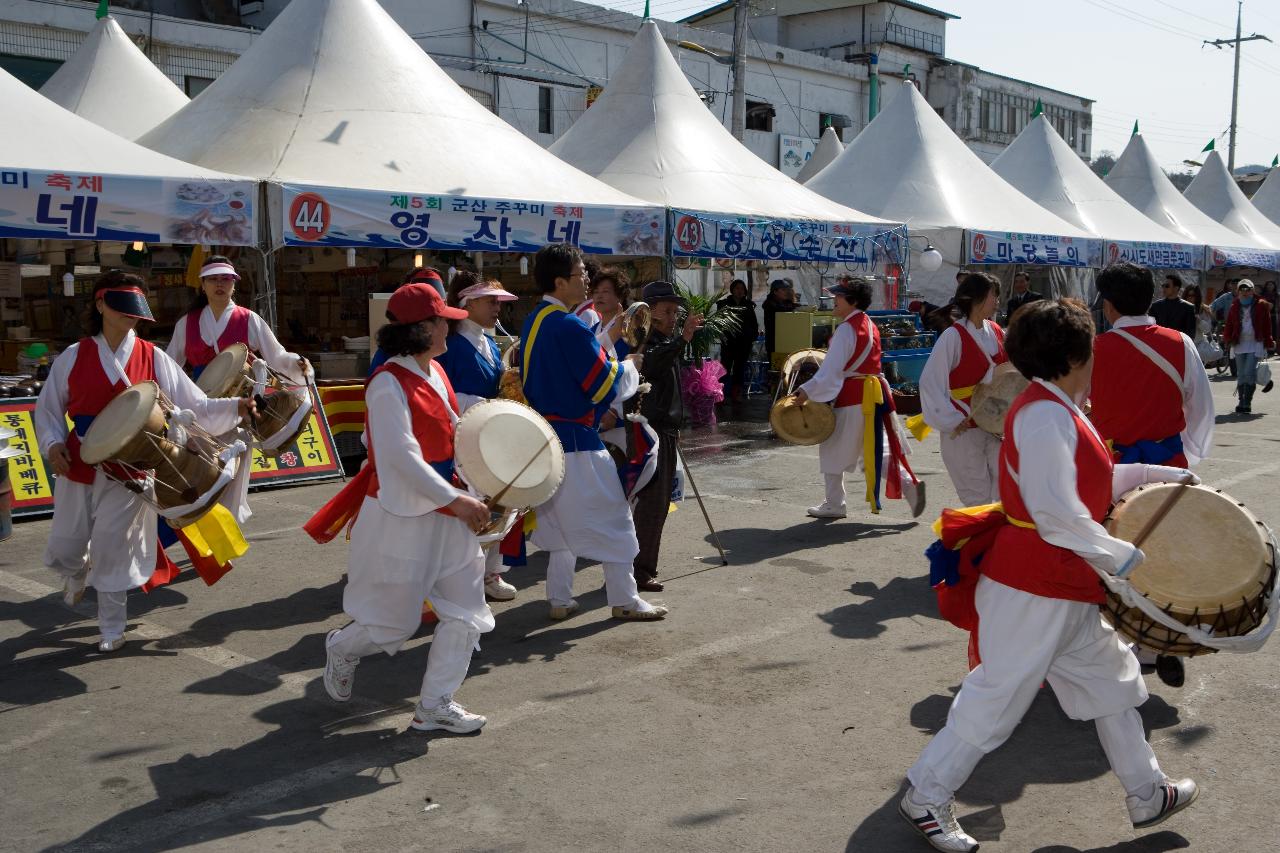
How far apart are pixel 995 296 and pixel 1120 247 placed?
52.1 ft

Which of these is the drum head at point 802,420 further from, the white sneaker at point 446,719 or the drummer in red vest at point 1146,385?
the white sneaker at point 446,719

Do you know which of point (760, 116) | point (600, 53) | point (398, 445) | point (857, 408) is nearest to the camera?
point (398, 445)

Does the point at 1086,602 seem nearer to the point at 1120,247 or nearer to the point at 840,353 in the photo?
the point at 840,353

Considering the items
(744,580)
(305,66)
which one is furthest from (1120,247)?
(744,580)

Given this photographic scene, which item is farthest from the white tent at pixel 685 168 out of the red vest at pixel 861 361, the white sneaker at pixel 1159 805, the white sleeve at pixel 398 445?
the white sneaker at pixel 1159 805

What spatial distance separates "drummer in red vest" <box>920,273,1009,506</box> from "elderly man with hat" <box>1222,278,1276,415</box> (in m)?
9.15

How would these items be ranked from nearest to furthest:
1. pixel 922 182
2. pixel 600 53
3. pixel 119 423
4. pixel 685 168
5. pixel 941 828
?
pixel 941 828
pixel 119 423
pixel 685 168
pixel 922 182
pixel 600 53

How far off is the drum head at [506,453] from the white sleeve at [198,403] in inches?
71.0

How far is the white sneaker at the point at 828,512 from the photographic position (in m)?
8.47

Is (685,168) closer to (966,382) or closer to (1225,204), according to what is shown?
(966,382)

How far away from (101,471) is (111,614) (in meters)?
0.66

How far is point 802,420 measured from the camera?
8281 millimetres

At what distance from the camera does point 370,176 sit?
37.3 feet

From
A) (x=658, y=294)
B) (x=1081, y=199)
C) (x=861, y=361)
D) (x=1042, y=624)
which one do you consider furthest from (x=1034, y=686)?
(x=1081, y=199)
